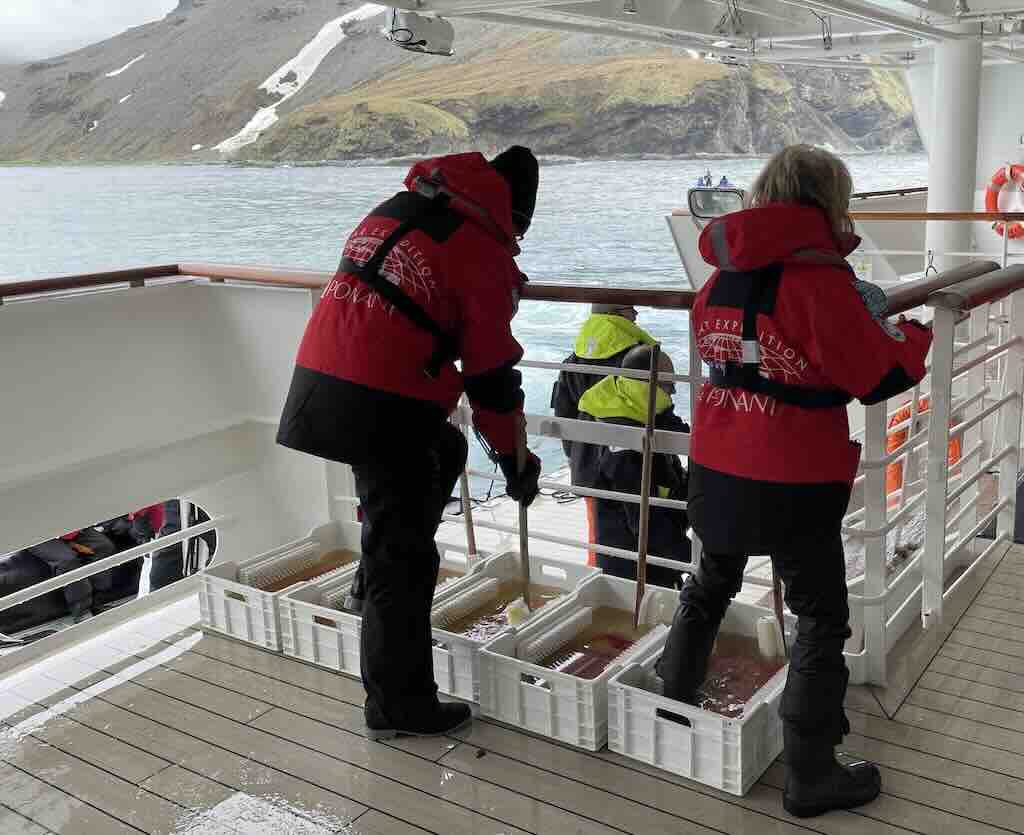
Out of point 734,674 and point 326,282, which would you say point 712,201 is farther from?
point 734,674

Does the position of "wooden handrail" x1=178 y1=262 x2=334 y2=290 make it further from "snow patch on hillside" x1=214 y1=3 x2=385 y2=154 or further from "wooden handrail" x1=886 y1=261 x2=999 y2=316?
"snow patch on hillside" x1=214 y1=3 x2=385 y2=154

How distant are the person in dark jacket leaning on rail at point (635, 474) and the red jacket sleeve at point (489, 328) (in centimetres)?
75

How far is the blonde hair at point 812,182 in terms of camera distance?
1616mm

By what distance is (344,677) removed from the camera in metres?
2.49

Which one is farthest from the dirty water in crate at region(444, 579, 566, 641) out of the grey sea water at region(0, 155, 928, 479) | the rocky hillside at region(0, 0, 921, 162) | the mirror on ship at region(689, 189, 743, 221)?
the grey sea water at region(0, 155, 928, 479)

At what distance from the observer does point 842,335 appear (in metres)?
1.57

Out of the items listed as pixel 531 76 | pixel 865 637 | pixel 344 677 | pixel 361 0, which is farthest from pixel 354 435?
pixel 531 76

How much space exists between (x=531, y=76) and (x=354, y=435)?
17.3 meters

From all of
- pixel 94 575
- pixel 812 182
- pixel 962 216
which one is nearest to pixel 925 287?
pixel 812 182

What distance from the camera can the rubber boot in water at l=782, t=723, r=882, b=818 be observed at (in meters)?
1.83

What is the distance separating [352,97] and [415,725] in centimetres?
1604

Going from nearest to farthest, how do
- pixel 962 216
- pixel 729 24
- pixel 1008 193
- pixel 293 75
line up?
pixel 962 216 < pixel 729 24 < pixel 1008 193 < pixel 293 75

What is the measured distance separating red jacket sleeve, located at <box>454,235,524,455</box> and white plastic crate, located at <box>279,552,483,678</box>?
2.59ft

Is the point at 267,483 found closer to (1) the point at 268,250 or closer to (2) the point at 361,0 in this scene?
(2) the point at 361,0
